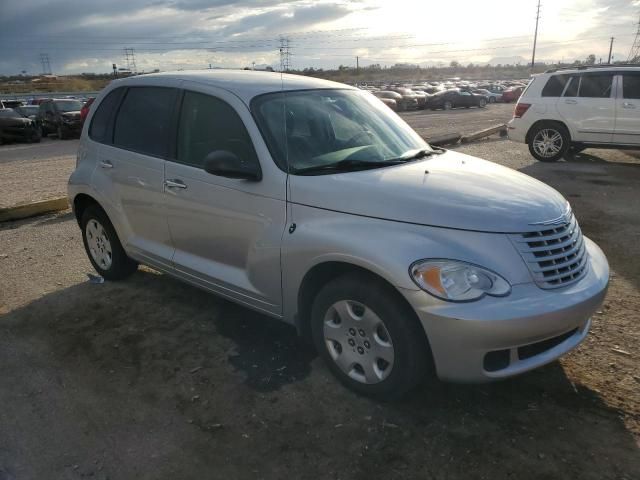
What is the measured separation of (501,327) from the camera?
8.55 ft

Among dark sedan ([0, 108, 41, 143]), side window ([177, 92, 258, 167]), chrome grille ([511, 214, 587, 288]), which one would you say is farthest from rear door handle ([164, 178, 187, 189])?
dark sedan ([0, 108, 41, 143])

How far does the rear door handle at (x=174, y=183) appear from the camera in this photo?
3.90m

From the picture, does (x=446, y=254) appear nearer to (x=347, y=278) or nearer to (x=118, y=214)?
(x=347, y=278)

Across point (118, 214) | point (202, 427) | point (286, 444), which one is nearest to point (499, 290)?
point (286, 444)

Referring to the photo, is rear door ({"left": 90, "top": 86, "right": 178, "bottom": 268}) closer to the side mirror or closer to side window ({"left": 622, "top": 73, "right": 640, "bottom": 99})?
the side mirror

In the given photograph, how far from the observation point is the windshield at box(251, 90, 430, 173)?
11.3ft

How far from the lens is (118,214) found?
15.1ft

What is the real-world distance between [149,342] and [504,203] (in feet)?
8.75

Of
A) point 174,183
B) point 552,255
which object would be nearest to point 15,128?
point 174,183

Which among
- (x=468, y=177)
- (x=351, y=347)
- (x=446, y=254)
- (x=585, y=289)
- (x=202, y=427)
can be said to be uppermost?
(x=468, y=177)

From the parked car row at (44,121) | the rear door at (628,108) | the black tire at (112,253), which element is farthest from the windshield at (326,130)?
the parked car row at (44,121)

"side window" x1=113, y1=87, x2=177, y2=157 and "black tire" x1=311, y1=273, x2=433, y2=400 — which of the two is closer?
"black tire" x1=311, y1=273, x2=433, y2=400

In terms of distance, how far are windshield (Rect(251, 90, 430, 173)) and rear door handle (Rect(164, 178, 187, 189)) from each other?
80 centimetres

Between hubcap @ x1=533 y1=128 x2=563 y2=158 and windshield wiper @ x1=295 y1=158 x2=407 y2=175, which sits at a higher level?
windshield wiper @ x1=295 y1=158 x2=407 y2=175
